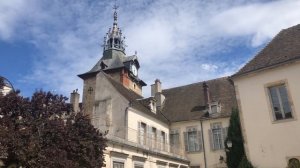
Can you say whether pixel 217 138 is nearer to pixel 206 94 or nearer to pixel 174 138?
pixel 174 138

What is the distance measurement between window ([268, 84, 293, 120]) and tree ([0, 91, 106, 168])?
939 centimetres

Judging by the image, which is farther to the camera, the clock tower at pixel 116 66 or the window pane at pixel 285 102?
the clock tower at pixel 116 66

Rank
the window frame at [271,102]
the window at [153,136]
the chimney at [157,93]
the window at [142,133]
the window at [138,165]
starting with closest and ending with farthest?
the window frame at [271,102], the window at [138,165], the window at [142,133], the window at [153,136], the chimney at [157,93]

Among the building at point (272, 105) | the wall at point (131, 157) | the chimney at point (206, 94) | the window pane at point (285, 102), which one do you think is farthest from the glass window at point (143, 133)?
the window pane at point (285, 102)

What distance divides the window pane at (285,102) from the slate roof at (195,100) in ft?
26.2

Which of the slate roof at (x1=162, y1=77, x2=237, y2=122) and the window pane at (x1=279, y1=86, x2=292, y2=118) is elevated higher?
the slate roof at (x1=162, y1=77, x2=237, y2=122)

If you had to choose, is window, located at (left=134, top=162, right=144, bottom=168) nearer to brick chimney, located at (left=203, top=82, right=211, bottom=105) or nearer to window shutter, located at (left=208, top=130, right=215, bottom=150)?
window shutter, located at (left=208, top=130, right=215, bottom=150)

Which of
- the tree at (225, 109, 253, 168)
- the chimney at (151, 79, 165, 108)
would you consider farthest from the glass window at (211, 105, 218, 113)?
the chimney at (151, 79, 165, 108)

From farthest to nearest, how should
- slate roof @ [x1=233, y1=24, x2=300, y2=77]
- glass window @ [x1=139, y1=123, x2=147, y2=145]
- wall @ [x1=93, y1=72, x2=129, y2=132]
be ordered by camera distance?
wall @ [x1=93, y1=72, x2=129, y2=132]
glass window @ [x1=139, y1=123, x2=147, y2=145]
slate roof @ [x1=233, y1=24, x2=300, y2=77]

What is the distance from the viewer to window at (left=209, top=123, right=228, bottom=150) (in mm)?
22828

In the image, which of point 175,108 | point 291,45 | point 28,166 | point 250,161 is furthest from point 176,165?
point 28,166

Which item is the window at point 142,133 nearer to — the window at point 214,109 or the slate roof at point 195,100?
the slate roof at point 195,100

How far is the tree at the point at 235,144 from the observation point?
2042 centimetres

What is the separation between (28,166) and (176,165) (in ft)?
50.3
